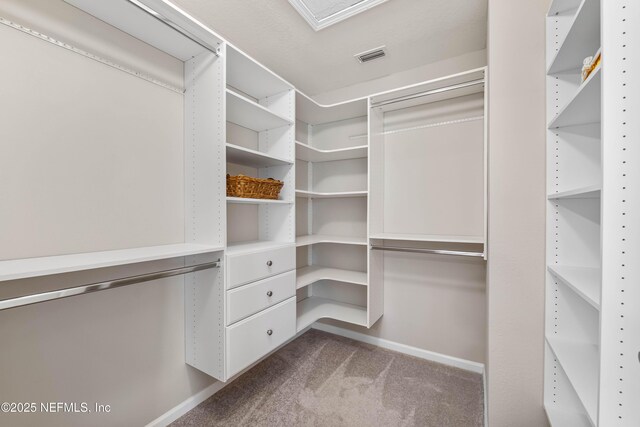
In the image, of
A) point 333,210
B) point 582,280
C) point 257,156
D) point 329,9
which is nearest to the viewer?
point 582,280

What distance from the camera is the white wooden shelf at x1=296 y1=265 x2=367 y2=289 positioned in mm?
2262

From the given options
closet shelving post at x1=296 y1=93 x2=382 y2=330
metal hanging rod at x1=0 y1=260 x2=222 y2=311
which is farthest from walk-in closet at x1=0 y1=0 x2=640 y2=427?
closet shelving post at x1=296 y1=93 x2=382 y2=330

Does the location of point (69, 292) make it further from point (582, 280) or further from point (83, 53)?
point (582, 280)

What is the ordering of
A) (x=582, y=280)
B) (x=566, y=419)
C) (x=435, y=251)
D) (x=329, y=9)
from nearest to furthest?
(x=582, y=280) → (x=566, y=419) → (x=329, y=9) → (x=435, y=251)

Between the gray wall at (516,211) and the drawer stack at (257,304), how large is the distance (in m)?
1.28

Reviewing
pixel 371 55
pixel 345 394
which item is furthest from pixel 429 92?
pixel 345 394

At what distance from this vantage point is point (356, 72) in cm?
242

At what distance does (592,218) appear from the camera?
1193 millimetres

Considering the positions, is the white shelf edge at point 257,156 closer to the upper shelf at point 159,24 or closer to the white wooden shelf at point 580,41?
the upper shelf at point 159,24

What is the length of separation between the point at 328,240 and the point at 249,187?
949mm

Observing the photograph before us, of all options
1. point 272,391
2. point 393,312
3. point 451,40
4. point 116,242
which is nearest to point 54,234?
point 116,242

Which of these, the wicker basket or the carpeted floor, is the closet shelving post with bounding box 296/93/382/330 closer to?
the carpeted floor

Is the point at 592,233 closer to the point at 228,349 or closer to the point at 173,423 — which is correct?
the point at 228,349

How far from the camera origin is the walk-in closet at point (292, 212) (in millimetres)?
1065
